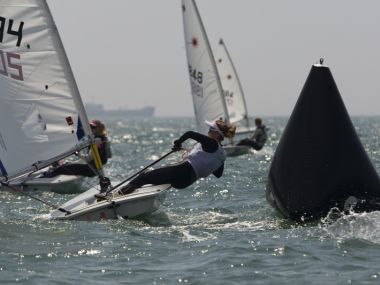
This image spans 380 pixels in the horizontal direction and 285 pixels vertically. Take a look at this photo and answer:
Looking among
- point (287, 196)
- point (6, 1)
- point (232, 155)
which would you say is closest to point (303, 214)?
point (287, 196)

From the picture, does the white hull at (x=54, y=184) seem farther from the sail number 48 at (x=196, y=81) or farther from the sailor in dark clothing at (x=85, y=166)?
the sail number 48 at (x=196, y=81)

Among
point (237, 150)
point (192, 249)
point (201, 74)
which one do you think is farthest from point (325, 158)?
point (201, 74)

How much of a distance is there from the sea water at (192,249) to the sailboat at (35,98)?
75 cm

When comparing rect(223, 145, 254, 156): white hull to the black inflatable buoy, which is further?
rect(223, 145, 254, 156): white hull

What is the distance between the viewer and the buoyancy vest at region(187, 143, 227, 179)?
11.4 meters

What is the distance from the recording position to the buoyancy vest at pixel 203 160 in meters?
11.4

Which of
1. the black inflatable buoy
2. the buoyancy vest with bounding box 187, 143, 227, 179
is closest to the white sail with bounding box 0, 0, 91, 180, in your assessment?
the buoyancy vest with bounding box 187, 143, 227, 179

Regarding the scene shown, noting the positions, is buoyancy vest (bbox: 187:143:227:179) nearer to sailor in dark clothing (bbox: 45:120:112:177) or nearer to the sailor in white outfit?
the sailor in white outfit

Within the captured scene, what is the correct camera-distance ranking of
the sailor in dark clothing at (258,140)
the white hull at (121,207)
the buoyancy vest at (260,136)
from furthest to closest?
the buoyancy vest at (260,136), the sailor in dark clothing at (258,140), the white hull at (121,207)

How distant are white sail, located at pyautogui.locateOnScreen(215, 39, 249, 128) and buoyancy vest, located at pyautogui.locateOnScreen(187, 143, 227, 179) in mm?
23411

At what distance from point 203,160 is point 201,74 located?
1548 centimetres

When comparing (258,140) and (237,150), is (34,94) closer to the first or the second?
(237,150)

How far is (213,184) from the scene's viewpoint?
16484 mm

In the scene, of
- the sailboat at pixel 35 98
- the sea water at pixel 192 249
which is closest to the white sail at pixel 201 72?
the sea water at pixel 192 249
